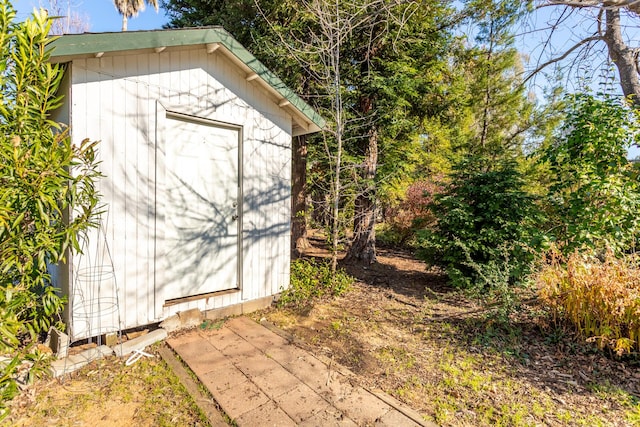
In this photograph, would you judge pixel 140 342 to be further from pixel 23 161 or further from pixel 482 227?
pixel 482 227

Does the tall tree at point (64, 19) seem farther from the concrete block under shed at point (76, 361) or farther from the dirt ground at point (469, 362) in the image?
the dirt ground at point (469, 362)

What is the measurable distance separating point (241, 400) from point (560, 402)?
8.73 ft

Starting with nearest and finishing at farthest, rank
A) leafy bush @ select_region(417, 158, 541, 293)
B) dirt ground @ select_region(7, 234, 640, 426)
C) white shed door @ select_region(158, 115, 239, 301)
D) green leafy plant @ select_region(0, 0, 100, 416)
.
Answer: green leafy plant @ select_region(0, 0, 100, 416) → dirt ground @ select_region(7, 234, 640, 426) → white shed door @ select_region(158, 115, 239, 301) → leafy bush @ select_region(417, 158, 541, 293)

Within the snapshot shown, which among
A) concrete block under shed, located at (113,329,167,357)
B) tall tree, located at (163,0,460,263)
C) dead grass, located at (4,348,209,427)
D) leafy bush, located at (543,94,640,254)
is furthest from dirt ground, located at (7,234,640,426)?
tall tree, located at (163,0,460,263)

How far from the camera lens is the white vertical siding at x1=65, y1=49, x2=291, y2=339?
3.03m

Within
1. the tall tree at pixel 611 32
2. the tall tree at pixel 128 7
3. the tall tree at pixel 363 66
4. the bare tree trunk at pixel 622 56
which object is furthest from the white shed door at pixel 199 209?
the tall tree at pixel 128 7

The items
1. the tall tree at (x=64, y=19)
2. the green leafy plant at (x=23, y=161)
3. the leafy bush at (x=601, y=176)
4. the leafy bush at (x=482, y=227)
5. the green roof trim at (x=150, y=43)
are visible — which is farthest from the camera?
the tall tree at (x=64, y=19)

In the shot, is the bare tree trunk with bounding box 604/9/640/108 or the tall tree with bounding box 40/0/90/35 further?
the tall tree with bounding box 40/0/90/35

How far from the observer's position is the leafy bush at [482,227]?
16.0 feet

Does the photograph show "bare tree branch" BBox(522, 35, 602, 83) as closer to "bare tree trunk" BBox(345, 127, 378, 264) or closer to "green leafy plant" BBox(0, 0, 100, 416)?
"bare tree trunk" BBox(345, 127, 378, 264)

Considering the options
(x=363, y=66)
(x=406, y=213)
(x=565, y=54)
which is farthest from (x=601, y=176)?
(x=406, y=213)

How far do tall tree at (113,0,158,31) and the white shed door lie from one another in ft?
55.1

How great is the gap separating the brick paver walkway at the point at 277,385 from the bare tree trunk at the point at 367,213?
323 cm

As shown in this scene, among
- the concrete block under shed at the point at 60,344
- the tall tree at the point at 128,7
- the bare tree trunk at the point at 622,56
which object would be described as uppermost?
the tall tree at the point at 128,7
